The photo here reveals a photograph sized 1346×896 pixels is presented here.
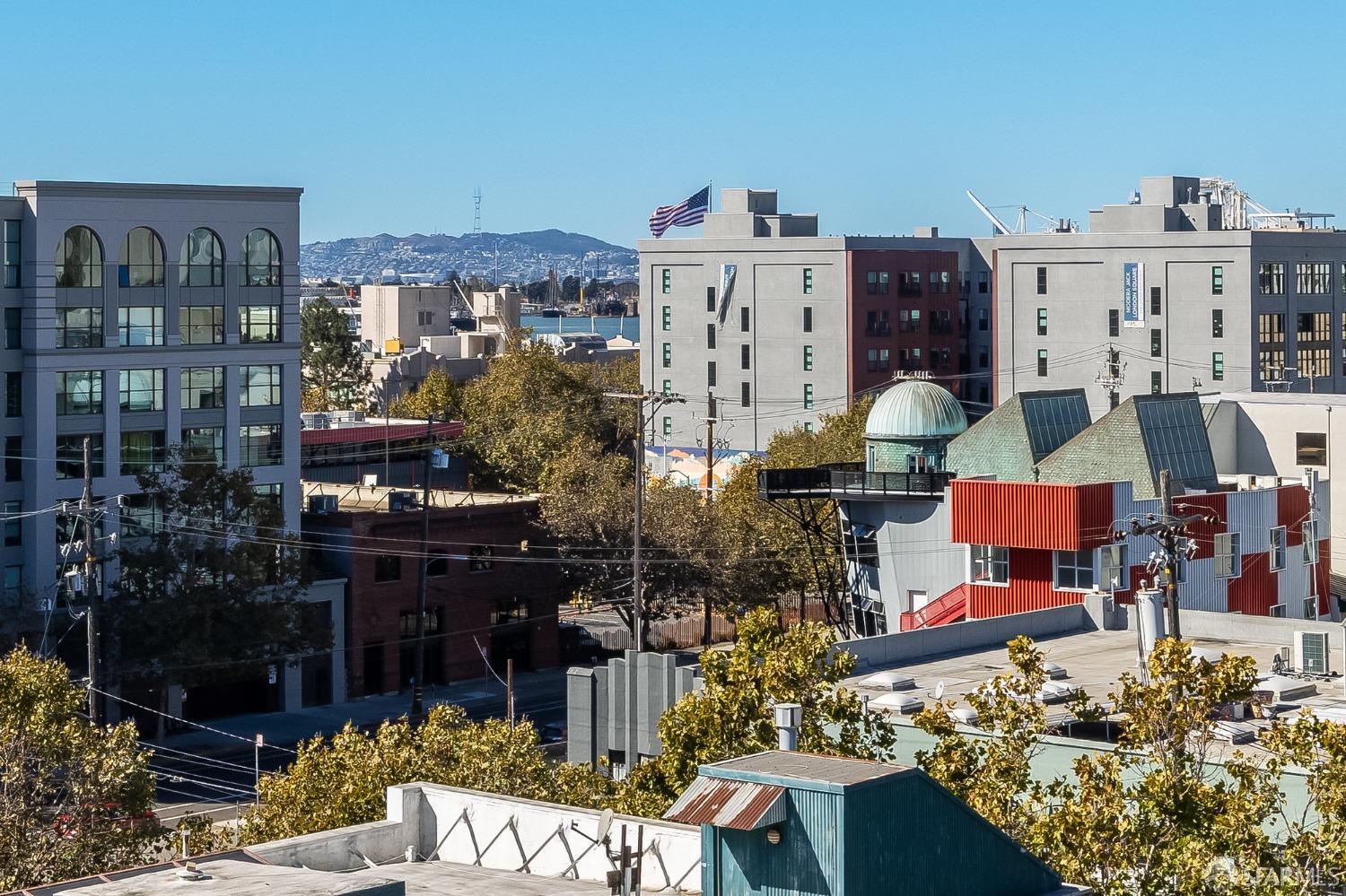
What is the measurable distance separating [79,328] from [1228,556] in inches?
1617

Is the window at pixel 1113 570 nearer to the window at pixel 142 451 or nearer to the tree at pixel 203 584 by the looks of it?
the tree at pixel 203 584

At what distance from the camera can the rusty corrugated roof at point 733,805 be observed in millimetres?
20578

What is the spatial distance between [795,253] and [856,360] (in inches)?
336

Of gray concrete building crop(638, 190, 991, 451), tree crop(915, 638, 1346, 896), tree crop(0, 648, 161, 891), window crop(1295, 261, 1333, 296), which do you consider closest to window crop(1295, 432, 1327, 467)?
window crop(1295, 261, 1333, 296)

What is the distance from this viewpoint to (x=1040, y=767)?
109 feet

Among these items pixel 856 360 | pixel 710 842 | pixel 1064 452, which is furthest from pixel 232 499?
pixel 856 360

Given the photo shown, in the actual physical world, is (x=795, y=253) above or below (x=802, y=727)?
above

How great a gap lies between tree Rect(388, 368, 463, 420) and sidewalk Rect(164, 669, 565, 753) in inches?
2498

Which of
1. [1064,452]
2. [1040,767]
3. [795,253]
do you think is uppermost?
[795,253]

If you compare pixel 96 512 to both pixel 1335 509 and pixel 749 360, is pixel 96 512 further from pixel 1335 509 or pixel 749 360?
pixel 749 360

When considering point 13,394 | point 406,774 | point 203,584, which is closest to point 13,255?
point 13,394

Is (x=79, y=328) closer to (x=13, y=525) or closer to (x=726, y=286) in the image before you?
(x=13, y=525)

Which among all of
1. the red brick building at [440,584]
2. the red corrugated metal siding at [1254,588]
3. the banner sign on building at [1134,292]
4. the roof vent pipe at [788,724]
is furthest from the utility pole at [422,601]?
the banner sign on building at [1134,292]

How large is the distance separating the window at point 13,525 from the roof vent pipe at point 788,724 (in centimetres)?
5160
